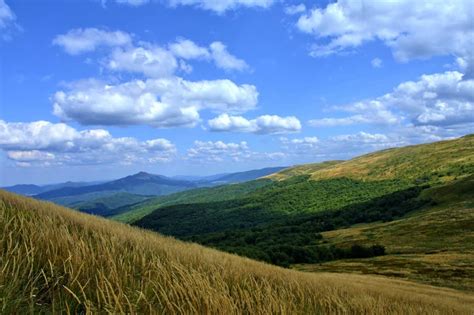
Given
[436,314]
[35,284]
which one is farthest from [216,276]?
[436,314]

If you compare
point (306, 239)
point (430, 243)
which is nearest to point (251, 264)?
point (430, 243)

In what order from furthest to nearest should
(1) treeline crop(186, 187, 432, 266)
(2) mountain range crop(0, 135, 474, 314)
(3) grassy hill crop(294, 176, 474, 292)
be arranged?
(1) treeline crop(186, 187, 432, 266)
(3) grassy hill crop(294, 176, 474, 292)
(2) mountain range crop(0, 135, 474, 314)

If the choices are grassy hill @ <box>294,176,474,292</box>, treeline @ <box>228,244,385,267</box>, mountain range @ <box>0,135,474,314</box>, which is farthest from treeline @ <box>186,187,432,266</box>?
grassy hill @ <box>294,176,474,292</box>

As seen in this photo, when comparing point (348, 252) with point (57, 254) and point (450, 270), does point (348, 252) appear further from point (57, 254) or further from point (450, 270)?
point (57, 254)

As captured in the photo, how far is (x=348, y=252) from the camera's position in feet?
377

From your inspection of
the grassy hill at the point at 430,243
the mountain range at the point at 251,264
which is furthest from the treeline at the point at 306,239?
the grassy hill at the point at 430,243

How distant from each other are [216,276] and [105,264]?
182 cm

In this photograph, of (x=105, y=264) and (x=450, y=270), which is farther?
(x=450, y=270)

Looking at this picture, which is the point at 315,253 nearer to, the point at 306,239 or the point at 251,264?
the point at 306,239

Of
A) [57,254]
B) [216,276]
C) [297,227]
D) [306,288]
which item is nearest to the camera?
[57,254]

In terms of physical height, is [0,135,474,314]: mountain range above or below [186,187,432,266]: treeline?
above

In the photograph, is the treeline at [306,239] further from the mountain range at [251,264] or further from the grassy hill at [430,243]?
the grassy hill at [430,243]

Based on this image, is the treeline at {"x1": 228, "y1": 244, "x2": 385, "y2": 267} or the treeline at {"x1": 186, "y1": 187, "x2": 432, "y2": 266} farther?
the treeline at {"x1": 186, "y1": 187, "x2": 432, "y2": 266}

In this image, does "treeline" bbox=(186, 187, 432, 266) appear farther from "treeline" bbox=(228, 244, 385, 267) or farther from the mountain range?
the mountain range
